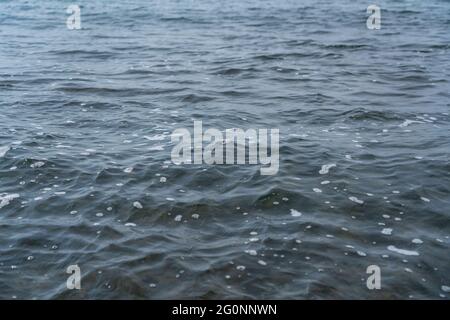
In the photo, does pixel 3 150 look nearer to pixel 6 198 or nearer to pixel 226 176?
pixel 6 198

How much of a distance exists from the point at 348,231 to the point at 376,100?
23.6 feet

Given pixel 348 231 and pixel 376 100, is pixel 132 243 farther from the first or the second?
pixel 376 100

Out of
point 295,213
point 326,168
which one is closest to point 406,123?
point 326,168

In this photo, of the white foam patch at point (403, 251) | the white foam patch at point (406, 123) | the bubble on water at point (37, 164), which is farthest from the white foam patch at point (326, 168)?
the bubble on water at point (37, 164)

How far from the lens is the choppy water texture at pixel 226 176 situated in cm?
766

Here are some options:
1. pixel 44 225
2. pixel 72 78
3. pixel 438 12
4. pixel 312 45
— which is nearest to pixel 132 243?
pixel 44 225

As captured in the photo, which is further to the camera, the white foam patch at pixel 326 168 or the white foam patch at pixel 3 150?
the white foam patch at pixel 3 150

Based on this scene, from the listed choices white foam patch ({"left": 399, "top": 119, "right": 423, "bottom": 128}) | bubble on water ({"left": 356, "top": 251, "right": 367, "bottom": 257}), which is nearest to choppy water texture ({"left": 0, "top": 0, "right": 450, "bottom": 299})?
bubble on water ({"left": 356, "top": 251, "right": 367, "bottom": 257})

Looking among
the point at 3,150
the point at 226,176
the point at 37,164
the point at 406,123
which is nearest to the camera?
the point at 226,176

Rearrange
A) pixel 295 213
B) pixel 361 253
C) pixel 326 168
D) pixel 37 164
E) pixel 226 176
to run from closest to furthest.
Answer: pixel 361 253 < pixel 295 213 < pixel 226 176 < pixel 326 168 < pixel 37 164

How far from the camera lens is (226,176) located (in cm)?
1065

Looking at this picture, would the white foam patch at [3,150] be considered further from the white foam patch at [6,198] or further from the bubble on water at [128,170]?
the bubble on water at [128,170]

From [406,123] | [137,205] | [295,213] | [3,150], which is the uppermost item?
[3,150]

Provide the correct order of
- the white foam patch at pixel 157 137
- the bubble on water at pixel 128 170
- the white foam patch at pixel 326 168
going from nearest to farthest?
the white foam patch at pixel 326 168, the bubble on water at pixel 128 170, the white foam patch at pixel 157 137
